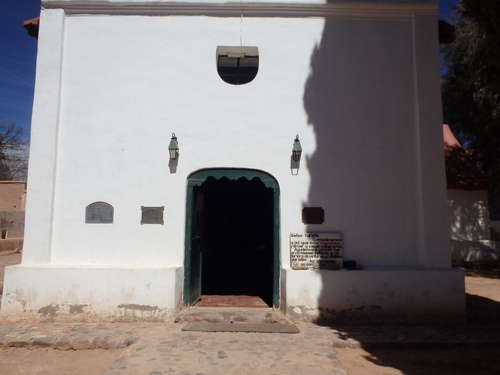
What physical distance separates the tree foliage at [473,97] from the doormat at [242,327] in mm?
8087

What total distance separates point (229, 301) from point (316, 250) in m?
1.92

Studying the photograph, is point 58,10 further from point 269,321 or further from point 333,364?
point 333,364

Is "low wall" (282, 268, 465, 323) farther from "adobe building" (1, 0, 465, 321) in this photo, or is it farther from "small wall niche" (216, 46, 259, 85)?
"small wall niche" (216, 46, 259, 85)

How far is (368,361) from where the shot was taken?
14.9 feet

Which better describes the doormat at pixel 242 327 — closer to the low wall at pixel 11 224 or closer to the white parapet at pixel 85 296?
the white parapet at pixel 85 296

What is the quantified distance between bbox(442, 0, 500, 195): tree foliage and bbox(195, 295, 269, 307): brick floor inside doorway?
7.88 m

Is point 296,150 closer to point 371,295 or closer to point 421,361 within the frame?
point 371,295

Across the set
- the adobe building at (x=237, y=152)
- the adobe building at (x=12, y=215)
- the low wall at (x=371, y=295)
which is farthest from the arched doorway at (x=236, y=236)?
the adobe building at (x=12, y=215)

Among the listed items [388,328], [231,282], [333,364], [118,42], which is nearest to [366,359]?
[333,364]

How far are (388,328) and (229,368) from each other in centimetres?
266

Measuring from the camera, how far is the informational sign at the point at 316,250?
596 cm

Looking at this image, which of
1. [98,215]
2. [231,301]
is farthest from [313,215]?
[98,215]

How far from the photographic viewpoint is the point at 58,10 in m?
6.37

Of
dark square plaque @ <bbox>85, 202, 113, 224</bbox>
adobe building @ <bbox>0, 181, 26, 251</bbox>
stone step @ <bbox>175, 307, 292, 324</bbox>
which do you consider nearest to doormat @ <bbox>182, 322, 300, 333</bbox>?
stone step @ <bbox>175, 307, 292, 324</bbox>
